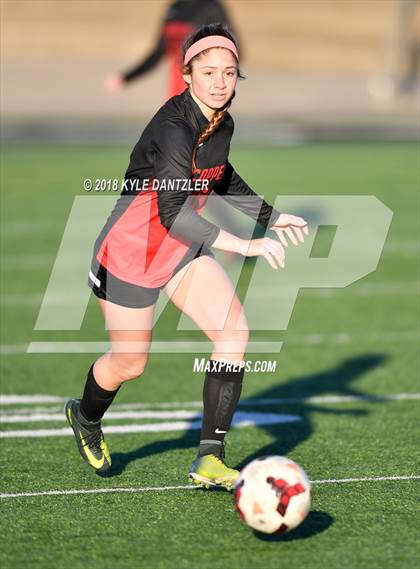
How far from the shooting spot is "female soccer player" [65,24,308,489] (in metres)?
5.20

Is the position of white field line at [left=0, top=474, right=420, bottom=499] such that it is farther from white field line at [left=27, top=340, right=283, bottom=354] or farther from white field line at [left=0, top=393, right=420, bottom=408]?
white field line at [left=27, top=340, right=283, bottom=354]

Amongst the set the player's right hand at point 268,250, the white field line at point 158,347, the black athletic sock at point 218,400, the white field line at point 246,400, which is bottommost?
the white field line at point 158,347

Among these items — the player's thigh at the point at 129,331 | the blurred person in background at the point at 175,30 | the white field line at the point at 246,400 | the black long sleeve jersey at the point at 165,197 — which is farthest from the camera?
the blurred person in background at the point at 175,30

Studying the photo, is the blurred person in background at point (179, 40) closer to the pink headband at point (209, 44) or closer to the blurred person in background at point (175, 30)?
the blurred person in background at point (175, 30)

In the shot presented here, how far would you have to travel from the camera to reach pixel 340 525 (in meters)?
5.01

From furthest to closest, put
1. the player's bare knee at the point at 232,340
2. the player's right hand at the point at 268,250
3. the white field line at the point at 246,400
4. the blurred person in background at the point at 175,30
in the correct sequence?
the blurred person in background at the point at 175,30
the white field line at the point at 246,400
the player's bare knee at the point at 232,340
the player's right hand at the point at 268,250

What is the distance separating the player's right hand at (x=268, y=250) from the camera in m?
5.07

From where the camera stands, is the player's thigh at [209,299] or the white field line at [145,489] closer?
the player's thigh at [209,299]

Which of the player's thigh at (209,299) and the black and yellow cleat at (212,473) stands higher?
the player's thigh at (209,299)

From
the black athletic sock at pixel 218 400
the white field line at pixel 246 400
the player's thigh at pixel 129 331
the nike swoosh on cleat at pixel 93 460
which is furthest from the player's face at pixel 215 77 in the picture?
the white field line at pixel 246 400

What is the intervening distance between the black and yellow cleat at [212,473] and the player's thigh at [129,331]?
57 centimetres

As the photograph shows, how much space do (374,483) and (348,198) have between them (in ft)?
39.1

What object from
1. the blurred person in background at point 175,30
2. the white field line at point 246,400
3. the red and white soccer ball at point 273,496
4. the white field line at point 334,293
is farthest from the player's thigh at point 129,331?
the blurred person in background at point 175,30

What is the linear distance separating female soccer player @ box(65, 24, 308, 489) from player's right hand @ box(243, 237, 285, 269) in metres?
0.01
